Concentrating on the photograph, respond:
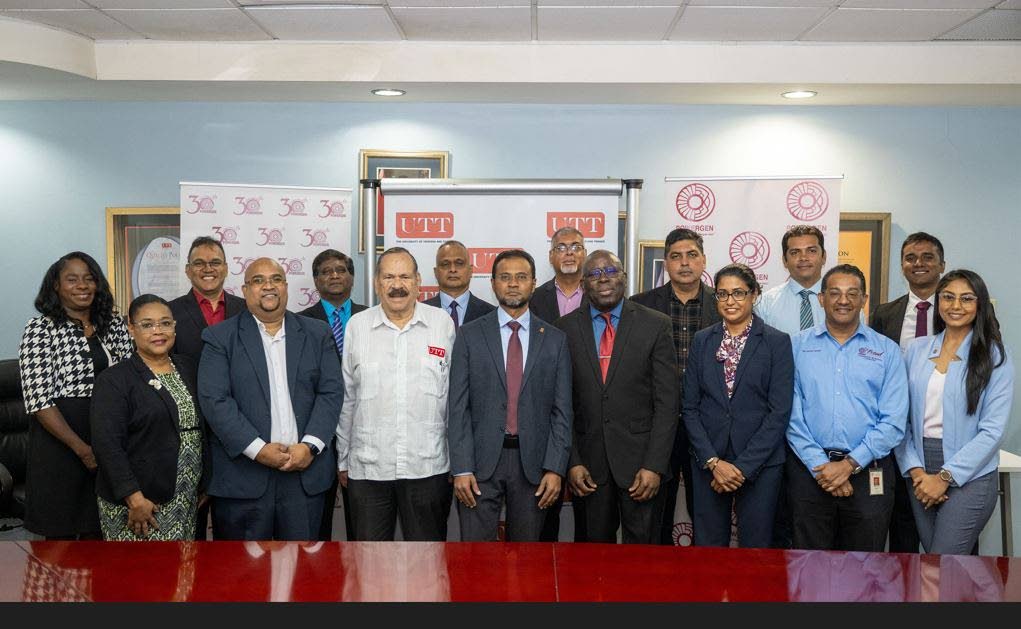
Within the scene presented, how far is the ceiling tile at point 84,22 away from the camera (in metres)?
4.55

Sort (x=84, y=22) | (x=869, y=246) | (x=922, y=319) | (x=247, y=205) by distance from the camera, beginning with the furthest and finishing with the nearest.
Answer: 1. (x=869, y=246)
2. (x=247, y=205)
3. (x=84, y=22)
4. (x=922, y=319)

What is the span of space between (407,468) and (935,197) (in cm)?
436

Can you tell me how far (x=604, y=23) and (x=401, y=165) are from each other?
1.80 m

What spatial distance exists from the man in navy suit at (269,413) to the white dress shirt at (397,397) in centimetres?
12

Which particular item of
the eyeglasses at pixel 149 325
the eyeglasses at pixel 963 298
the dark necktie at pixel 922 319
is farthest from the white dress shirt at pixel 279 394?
the dark necktie at pixel 922 319

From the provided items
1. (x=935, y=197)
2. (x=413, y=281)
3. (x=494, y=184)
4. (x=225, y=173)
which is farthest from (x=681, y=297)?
(x=225, y=173)

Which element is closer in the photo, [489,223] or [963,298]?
[963,298]

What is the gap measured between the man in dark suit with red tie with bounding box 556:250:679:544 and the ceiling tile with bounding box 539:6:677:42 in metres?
1.61

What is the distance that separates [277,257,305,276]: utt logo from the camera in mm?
5348

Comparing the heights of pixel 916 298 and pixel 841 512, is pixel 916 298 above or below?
above

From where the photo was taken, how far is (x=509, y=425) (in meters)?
3.37

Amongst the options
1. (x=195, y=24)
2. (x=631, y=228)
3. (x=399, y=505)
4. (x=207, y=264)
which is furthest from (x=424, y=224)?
(x=399, y=505)

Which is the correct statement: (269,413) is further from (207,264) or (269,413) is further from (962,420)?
(962,420)

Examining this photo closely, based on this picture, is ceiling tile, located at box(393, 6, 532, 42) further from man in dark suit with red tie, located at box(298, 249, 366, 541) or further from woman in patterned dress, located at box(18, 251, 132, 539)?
woman in patterned dress, located at box(18, 251, 132, 539)
